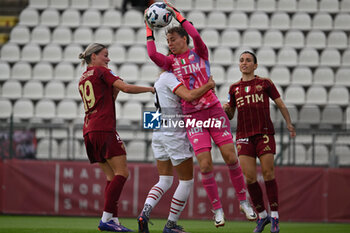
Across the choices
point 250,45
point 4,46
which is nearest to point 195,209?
point 250,45

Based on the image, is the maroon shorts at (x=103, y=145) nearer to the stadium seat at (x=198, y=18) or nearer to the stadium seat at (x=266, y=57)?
the stadium seat at (x=266, y=57)

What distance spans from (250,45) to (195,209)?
591 cm

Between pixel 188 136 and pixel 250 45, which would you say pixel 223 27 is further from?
pixel 188 136

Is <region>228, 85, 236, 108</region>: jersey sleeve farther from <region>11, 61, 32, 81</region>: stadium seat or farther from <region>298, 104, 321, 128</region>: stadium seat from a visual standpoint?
<region>11, 61, 32, 81</region>: stadium seat

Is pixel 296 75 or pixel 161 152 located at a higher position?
pixel 296 75

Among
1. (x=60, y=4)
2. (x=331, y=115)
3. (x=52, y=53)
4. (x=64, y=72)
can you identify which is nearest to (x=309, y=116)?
(x=331, y=115)

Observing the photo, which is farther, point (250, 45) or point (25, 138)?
point (250, 45)

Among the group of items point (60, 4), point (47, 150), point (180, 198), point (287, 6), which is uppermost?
point (60, 4)

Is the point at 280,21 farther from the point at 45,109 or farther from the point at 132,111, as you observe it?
the point at 45,109

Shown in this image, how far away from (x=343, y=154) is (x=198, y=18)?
655 cm

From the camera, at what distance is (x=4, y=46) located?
15.9 meters

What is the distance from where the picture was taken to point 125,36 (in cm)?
1577

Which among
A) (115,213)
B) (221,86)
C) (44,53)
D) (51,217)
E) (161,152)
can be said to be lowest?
(51,217)

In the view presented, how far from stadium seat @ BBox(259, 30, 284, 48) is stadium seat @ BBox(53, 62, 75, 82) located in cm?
544
